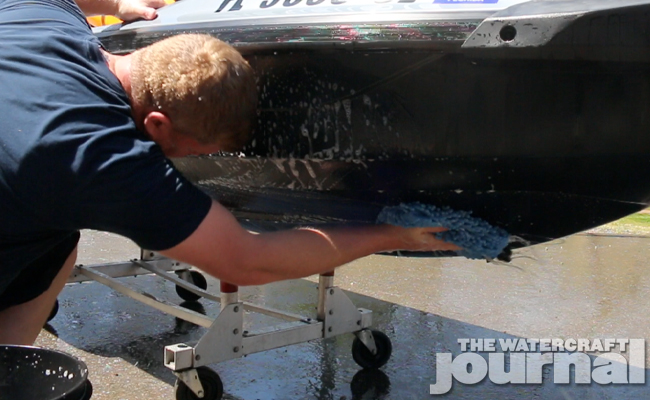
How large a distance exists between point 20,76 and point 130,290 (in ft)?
5.30

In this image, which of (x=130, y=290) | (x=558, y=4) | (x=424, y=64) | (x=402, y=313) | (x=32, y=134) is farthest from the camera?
(x=402, y=313)

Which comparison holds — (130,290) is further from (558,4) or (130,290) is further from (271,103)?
(558,4)

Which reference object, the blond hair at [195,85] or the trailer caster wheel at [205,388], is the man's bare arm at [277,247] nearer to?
the blond hair at [195,85]

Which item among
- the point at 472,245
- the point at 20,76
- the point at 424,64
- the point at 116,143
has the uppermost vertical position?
the point at 424,64

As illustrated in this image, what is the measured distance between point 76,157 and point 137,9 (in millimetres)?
1073

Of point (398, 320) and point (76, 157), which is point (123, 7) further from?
point (398, 320)

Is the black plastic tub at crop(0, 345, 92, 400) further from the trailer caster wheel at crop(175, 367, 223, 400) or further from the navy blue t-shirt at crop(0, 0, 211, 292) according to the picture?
the trailer caster wheel at crop(175, 367, 223, 400)

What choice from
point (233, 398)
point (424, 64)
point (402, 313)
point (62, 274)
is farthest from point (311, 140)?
point (402, 313)

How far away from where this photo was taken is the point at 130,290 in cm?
286

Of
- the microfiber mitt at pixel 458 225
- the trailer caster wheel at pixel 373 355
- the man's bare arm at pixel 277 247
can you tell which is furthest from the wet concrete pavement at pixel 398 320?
the man's bare arm at pixel 277 247

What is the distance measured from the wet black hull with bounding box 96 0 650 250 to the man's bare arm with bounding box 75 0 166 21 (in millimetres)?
574

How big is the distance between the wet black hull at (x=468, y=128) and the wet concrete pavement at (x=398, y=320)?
37cm

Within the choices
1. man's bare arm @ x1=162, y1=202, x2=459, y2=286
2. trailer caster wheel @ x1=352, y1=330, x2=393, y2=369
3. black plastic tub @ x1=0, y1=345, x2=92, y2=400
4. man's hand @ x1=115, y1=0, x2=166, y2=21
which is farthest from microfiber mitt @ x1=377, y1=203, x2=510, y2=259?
trailer caster wheel @ x1=352, y1=330, x2=393, y2=369

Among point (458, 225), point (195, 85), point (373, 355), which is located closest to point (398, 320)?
point (373, 355)
